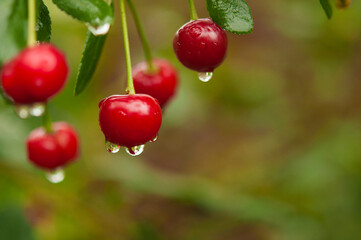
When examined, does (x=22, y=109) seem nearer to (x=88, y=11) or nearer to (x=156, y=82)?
(x=88, y=11)

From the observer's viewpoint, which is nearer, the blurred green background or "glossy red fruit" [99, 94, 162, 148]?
"glossy red fruit" [99, 94, 162, 148]

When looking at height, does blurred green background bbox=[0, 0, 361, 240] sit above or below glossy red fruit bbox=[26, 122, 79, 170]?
above

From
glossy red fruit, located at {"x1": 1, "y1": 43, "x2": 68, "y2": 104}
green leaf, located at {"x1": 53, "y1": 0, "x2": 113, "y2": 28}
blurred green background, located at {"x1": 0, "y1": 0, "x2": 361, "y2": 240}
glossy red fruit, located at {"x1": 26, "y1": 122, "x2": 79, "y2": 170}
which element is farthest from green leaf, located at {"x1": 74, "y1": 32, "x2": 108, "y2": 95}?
blurred green background, located at {"x1": 0, "y1": 0, "x2": 361, "y2": 240}

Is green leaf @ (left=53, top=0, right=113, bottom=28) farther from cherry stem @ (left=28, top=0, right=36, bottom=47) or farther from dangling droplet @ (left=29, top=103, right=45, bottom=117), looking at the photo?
dangling droplet @ (left=29, top=103, right=45, bottom=117)

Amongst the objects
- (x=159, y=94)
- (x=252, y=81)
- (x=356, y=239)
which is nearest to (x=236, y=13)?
(x=159, y=94)

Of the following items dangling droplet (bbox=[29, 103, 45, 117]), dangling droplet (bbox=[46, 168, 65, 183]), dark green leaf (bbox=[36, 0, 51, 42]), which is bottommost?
dangling droplet (bbox=[29, 103, 45, 117])

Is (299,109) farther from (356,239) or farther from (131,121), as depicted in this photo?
(131,121)

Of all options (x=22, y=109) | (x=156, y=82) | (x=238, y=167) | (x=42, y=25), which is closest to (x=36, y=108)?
(x=22, y=109)
